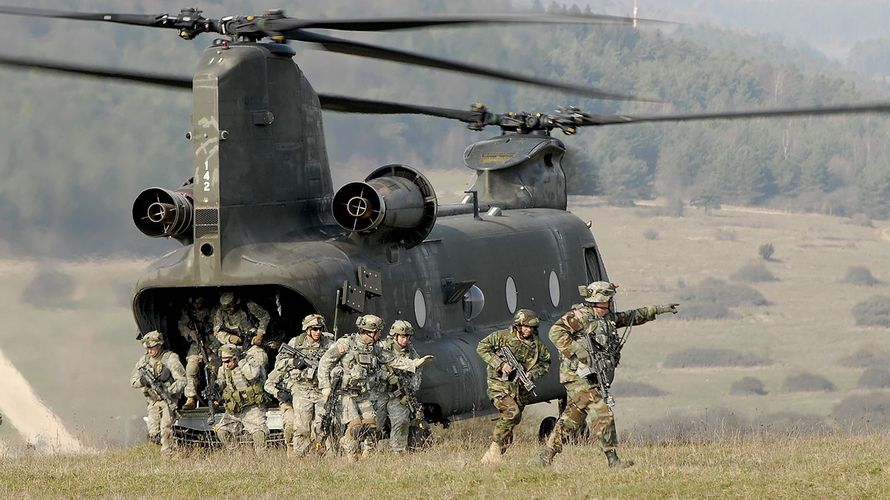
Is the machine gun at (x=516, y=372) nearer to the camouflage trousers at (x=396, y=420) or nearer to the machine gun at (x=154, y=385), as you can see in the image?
the camouflage trousers at (x=396, y=420)

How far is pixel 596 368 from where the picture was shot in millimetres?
16234

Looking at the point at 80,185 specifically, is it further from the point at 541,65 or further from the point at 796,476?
the point at 541,65

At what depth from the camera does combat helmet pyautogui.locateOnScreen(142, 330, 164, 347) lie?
1883cm

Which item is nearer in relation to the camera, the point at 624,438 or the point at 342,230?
the point at 342,230

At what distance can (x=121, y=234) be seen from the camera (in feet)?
119

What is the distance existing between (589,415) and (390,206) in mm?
4550

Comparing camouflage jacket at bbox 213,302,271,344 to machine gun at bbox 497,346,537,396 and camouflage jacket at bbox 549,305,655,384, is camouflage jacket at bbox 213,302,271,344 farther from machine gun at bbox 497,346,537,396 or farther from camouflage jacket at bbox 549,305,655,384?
camouflage jacket at bbox 549,305,655,384

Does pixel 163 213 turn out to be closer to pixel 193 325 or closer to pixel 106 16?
pixel 193 325

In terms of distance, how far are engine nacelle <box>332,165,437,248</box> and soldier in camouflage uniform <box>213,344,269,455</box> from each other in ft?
6.57

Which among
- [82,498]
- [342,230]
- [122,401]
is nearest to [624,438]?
[342,230]

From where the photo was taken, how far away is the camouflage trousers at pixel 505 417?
17188 millimetres

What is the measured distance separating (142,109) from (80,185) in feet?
11.9

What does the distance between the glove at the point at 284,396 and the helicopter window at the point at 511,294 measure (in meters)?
5.58

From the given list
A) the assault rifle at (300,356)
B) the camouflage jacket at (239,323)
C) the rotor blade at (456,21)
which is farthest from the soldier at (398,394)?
the rotor blade at (456,21)
